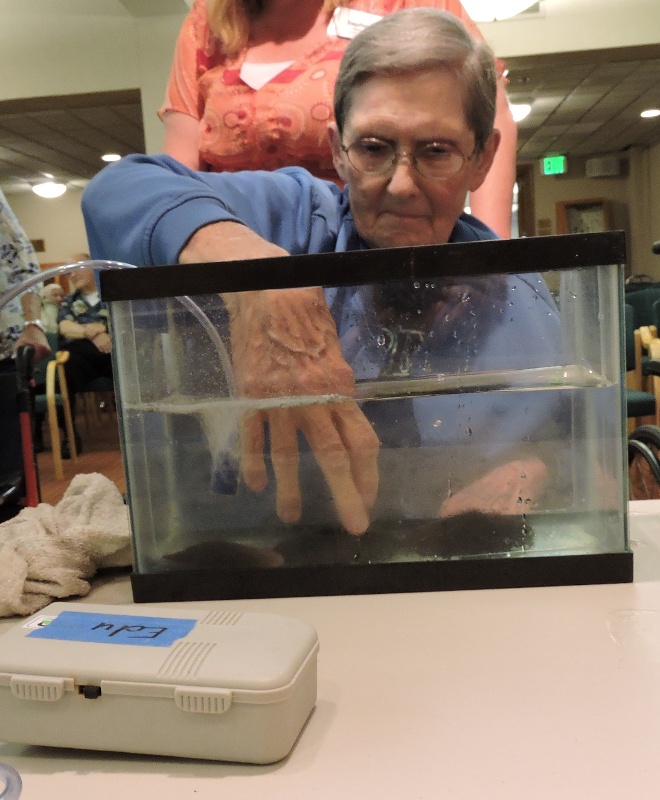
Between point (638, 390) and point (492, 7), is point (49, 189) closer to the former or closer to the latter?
point (492, 7)

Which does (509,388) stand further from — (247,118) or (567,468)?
(247,118)

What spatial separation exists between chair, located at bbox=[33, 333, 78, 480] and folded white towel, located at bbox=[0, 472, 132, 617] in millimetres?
3439

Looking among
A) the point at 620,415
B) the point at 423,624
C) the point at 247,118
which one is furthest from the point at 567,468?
the point at 247,118

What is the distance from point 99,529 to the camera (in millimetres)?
719

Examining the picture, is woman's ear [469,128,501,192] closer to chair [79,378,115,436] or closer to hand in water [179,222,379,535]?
hand in water [179,222,379,535]

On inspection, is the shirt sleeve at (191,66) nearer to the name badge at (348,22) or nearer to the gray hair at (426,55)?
the name badge at (348,22)

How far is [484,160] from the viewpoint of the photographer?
2.91ft

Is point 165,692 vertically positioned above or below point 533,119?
below

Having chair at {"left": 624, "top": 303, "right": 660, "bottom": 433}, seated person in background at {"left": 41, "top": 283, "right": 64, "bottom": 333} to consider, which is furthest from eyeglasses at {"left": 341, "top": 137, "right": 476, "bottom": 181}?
seated person in background at {"left": 41, "top": 283, "right": 64, "bottom": 333}

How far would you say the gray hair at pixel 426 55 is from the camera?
78cm

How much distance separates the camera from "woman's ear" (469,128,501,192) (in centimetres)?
87

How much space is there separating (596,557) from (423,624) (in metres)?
0.18

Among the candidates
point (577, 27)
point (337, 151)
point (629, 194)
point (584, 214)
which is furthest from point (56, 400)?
point (629, 194)

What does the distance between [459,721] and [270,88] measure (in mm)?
865
